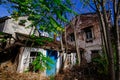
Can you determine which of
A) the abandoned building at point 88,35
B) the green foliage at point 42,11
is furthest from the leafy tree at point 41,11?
the abandoned building at point 88,35

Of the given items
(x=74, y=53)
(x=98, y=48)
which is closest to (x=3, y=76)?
(x=74, y=53)

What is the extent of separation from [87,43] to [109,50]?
14.6 m

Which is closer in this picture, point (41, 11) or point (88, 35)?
point (41, 11)

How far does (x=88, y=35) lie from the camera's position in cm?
2106

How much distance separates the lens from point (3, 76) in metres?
8.73

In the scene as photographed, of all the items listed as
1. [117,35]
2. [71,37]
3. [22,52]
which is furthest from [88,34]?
[117,35]

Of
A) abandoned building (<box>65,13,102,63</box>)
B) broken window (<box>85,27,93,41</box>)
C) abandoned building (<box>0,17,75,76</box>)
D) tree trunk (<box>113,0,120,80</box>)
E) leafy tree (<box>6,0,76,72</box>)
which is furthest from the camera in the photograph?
broken window (<box>85,27,93,41</box>)

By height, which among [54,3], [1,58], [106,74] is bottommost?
[106,74]

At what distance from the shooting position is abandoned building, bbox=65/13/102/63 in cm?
1972

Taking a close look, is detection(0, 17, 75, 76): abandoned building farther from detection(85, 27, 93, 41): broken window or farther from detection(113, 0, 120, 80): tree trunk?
detection(113, 0, 120, 80): tree trunk

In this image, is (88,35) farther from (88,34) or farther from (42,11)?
(42,11)

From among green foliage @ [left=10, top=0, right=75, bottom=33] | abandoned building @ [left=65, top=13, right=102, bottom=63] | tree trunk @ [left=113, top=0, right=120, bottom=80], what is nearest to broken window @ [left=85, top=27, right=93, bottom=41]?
abandoned building @ [left=65, top=13, right=102, bottom=63]

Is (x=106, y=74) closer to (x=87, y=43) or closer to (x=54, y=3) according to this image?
(x=54, y=3)

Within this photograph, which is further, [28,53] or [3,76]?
[28,53]
